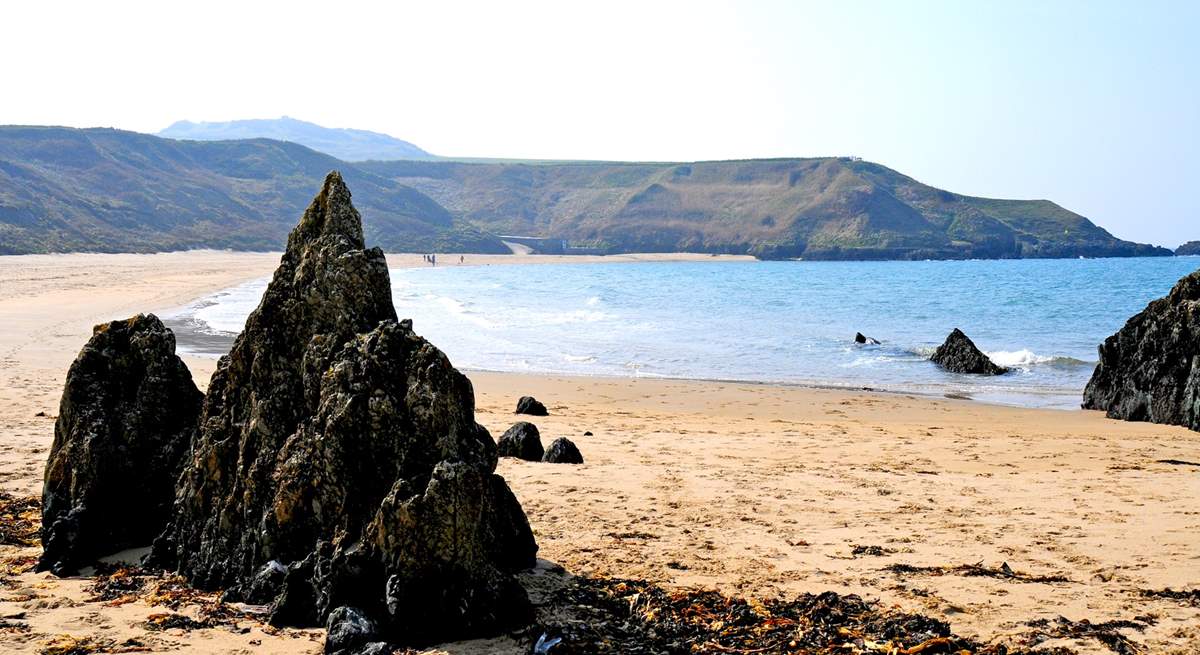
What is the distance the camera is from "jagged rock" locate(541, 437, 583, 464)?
963 centimetres

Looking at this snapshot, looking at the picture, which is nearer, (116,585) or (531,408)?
(116,585)

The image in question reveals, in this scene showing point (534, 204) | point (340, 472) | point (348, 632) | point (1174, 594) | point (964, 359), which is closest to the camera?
point (348, 632)

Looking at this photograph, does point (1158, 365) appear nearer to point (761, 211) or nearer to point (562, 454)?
point (562, 454)

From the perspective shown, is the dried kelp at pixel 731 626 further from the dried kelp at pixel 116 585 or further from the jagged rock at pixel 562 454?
the jagged rock at pixel 562 454

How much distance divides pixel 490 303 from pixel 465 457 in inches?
1434

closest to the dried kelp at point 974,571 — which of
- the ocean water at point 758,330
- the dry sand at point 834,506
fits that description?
the dry sand at point 834,506

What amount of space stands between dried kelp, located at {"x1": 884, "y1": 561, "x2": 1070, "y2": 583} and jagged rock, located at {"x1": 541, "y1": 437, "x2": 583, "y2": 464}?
4.02m

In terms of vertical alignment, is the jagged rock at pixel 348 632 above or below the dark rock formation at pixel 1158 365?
below

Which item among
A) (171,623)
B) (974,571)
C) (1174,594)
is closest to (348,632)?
(171,623)

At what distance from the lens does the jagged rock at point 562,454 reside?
379 inches

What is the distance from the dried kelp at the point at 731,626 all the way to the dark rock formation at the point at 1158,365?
9778 millimetres

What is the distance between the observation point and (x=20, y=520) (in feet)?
24.2

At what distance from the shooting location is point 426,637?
5172mm

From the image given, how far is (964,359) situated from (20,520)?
18.7 meters
